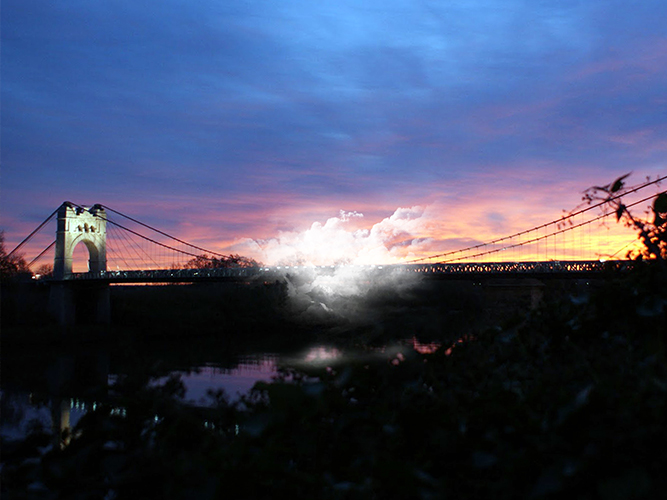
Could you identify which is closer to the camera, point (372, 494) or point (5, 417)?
point (372, 494)

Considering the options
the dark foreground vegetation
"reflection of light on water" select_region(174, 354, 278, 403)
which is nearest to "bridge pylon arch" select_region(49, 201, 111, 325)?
"reflection of light on water" select_region(174, 354, 278, 403)

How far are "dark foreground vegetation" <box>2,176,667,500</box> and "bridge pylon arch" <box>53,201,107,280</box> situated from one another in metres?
47.2

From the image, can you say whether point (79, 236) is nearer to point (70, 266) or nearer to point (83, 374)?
point (70, 266)

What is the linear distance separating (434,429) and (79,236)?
52.3 metres

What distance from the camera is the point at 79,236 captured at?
162 ft

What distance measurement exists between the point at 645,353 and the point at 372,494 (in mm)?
1053

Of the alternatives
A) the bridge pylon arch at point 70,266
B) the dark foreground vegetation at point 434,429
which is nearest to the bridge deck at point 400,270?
the bridge pylon arch at point 70,266

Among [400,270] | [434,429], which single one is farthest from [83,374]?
[434,429]

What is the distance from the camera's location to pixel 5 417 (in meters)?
19.0

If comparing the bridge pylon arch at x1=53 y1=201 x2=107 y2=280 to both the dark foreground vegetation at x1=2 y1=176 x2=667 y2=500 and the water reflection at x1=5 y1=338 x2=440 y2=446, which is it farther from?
the dark foreground vegetation at x1=2 y1=176 x2=667 y2=500

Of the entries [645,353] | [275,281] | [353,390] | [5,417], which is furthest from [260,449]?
[275,281]

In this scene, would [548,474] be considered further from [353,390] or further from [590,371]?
[353,390]

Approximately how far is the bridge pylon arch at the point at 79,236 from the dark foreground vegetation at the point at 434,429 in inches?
1858

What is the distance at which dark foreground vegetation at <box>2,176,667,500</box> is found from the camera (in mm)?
1304
